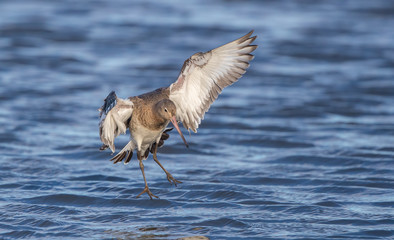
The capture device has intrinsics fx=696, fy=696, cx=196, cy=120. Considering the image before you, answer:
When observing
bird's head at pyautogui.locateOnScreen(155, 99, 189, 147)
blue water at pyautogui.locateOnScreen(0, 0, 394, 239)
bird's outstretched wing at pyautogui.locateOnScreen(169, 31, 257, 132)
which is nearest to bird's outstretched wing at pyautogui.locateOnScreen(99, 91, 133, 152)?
bird's head at pyautogui.locateOnScreen(155, 99, 189, 147)

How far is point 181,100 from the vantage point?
7.18 metres

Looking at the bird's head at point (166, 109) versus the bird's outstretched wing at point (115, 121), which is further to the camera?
the bird's outstretched wing at point (115, 121)

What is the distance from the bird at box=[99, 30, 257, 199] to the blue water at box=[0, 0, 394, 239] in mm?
714

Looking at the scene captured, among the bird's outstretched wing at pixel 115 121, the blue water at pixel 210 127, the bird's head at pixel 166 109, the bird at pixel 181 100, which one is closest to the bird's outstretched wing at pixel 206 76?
the bird at pixel 181 100

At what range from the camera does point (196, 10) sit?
1828cm

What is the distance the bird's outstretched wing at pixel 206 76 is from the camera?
6.91 metres

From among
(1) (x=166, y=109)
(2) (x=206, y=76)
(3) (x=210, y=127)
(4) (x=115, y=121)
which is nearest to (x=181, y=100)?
(2) (x=206, y=76)

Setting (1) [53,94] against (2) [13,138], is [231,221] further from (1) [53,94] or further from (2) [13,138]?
(1) [53,94]

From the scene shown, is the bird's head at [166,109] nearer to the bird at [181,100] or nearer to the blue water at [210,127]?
the bird at [181,100]

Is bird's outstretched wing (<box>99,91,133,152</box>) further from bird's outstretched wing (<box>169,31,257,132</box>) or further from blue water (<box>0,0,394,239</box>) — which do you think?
blue water (<box>0,0,394,239</box>)

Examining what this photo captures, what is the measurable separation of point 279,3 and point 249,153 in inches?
429

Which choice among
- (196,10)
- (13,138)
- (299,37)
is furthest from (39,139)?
(196,10)

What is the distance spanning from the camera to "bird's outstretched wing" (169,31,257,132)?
691 cm

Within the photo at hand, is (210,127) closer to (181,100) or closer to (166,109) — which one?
(181,100)
